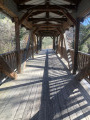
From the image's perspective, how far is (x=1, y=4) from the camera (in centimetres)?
336

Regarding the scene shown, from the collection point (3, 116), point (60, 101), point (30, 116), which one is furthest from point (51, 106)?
point (3, 116)

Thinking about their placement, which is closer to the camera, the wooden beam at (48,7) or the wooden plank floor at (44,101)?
the wooden plank floor at (44,101)

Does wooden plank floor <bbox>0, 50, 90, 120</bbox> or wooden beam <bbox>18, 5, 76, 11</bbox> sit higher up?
wooden beam <bbox>18, 5, 76, 11</bbox>

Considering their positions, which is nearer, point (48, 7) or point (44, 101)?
point (44, 101)

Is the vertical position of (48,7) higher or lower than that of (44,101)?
higher

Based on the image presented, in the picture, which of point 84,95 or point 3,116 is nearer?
point 3,116

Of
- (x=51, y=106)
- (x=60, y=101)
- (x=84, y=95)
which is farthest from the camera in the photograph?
(x=84, y=95)

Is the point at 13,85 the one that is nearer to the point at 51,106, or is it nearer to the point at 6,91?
the point at 6,91

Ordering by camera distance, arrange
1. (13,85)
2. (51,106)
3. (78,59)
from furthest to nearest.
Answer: (78,59), (13,85), (51,106)

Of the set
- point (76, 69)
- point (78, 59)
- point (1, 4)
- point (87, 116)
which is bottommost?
point (87, 116)

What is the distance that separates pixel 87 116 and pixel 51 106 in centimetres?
73

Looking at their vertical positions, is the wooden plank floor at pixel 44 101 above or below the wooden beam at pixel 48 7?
below

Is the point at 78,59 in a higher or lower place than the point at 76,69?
higher

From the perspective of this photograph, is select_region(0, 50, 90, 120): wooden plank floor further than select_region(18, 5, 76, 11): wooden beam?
No
